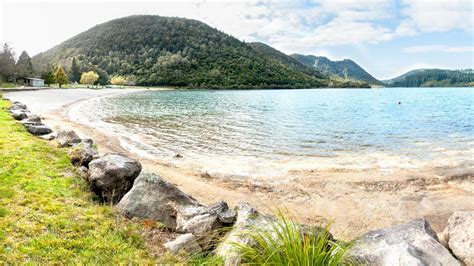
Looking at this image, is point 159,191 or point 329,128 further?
point 329,128

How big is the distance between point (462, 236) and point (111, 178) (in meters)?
8.04

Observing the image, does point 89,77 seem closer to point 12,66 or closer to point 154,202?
point 12,66

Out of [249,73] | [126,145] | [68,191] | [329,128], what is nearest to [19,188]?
[68,191]

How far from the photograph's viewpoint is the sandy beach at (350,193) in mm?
11117

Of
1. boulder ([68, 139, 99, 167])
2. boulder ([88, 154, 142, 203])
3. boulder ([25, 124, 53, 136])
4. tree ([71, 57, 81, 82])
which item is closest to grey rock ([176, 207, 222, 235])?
boulder ([88, 154, 142, 203])

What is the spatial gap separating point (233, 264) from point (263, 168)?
1198 cm

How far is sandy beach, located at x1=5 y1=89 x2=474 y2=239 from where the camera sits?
1112cm

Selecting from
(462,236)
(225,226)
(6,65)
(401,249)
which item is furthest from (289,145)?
(6,65)

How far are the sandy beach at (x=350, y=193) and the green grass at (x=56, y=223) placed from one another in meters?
4.70

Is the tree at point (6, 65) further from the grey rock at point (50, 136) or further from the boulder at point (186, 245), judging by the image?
the boulder at point (186, 245)

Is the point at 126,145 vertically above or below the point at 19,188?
below

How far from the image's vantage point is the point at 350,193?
13094mm

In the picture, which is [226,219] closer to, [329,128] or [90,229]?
[90,229]

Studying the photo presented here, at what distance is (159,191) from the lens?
7.93 m
